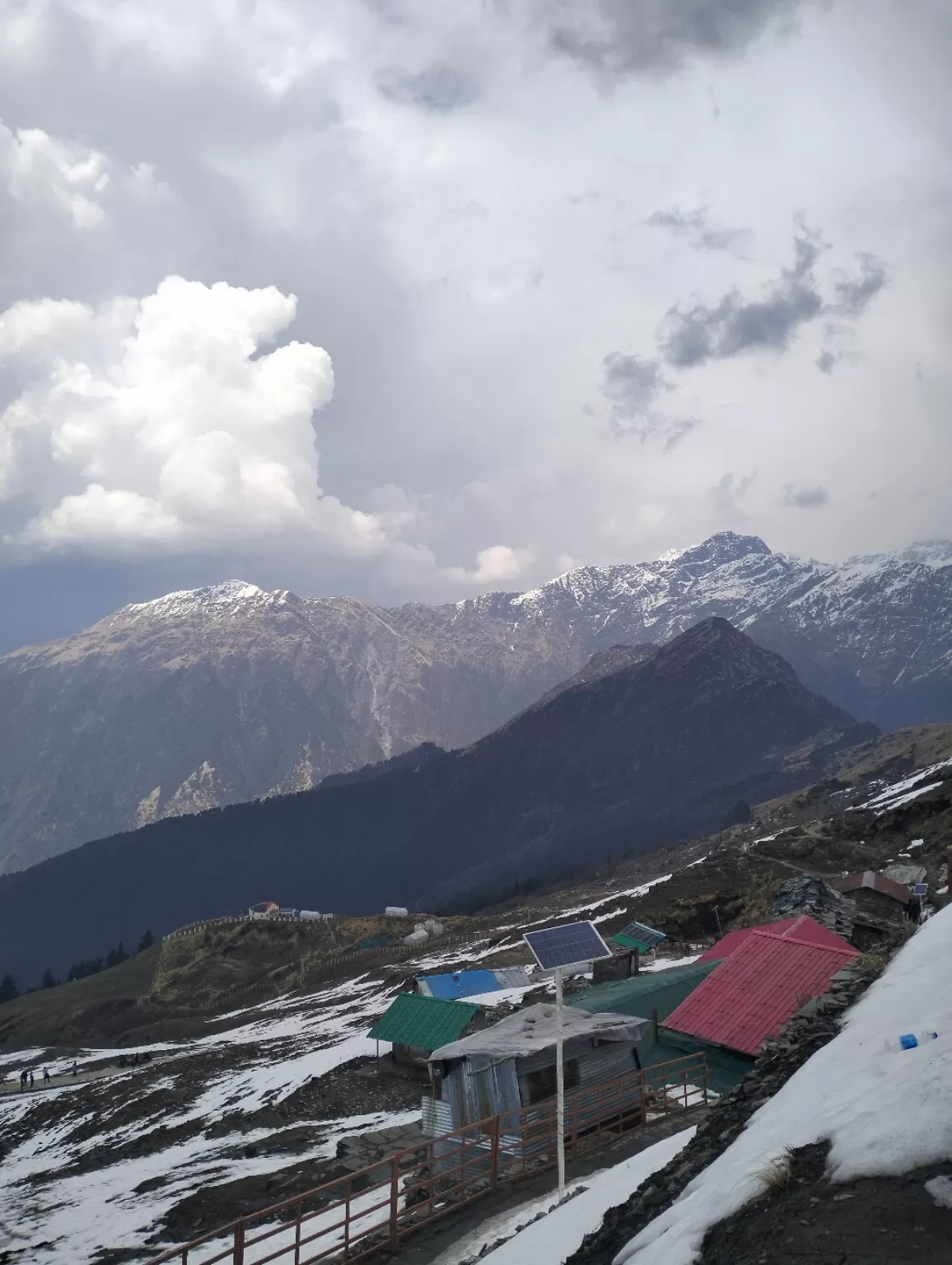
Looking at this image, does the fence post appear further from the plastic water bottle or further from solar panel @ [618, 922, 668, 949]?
solar panel @ [618, 922, 668, 949]

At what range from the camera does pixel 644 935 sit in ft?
187

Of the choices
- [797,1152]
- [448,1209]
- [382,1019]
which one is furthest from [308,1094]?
[797,1152]

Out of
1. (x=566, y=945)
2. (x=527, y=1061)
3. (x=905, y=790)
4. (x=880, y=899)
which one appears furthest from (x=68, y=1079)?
(x=905, y=790)

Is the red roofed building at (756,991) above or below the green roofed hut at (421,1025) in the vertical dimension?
A: above

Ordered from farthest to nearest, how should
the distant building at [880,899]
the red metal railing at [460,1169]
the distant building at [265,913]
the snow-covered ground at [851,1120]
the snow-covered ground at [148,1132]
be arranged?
1. the distant building at [265,913]
2. the distant building at [880,899]
3. the snow-covered ground at [148,1132]
4. the red metal railing at [460,1169]
5. the snow-covered ground at [851,1120]

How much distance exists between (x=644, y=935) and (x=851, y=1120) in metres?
51.1

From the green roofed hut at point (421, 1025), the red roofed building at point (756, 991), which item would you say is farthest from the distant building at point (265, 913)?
the red roofed building at point (756, 991)

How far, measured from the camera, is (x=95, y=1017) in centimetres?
10712

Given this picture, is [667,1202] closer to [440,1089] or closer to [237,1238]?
[237,1238]

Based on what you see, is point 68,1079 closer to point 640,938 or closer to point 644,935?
point 640,938

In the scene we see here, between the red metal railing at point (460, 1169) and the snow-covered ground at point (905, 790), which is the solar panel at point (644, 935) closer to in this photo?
the red metal railing at point (460, 1169)

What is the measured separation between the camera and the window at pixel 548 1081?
2016cm

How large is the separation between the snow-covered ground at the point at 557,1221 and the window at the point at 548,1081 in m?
4.11

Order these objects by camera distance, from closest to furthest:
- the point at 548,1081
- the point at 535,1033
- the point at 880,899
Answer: the point at 548,1081
the point at 535,1033
the point at 880,899
